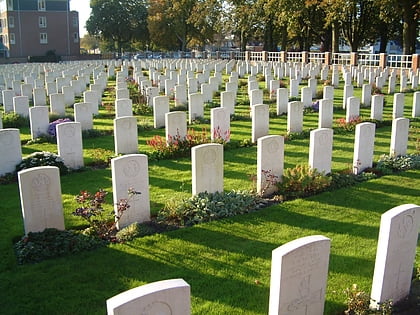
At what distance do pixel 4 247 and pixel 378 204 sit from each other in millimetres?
5546

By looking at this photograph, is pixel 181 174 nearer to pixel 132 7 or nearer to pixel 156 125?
pixel 156 125

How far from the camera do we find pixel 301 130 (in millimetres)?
12586

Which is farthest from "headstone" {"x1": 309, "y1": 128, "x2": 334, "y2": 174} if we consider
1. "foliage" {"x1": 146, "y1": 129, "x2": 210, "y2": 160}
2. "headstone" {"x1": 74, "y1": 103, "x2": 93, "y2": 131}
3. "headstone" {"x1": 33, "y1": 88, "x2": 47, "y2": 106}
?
"headstone" {"x1": 33, "y1": 88, "x2": 47, "y2": 106}

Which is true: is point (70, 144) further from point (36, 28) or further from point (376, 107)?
point (36, 28)

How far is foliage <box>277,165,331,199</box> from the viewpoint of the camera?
800 centimetres

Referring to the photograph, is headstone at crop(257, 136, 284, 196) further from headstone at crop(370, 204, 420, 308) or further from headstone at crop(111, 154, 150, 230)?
headstone at crop(370, 204, 420, 308)

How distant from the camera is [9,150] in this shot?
9.04 m

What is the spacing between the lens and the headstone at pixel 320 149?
27.6ft

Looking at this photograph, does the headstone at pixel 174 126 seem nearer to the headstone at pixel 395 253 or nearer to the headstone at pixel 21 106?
the headstone at pixel 21 106

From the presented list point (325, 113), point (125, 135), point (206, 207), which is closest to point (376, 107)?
point (325, 113)

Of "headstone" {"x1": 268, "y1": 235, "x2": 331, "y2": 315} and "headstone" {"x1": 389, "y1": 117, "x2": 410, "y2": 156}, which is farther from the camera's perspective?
"headstone" {"x1": 389, "y1": 117, "x2": 410, "y2": 156}

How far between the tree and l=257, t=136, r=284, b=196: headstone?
67.6 meters

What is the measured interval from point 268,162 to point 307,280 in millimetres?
3849

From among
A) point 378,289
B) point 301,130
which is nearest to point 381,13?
point 301,130
